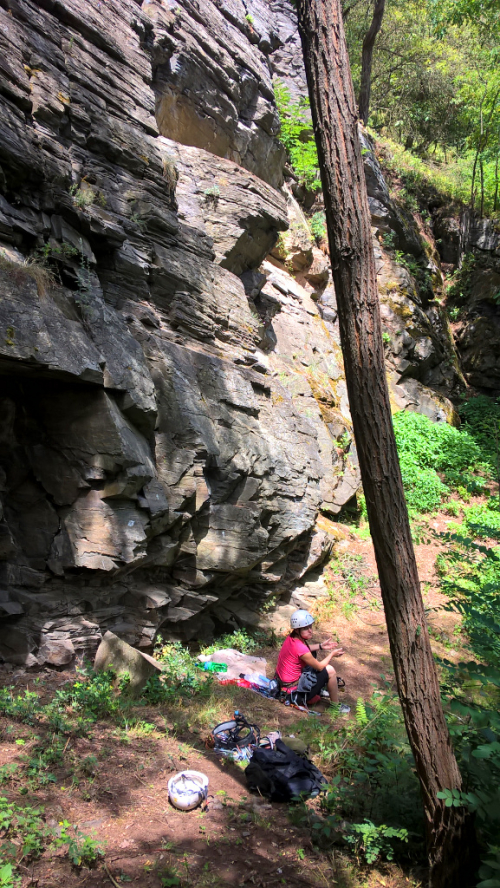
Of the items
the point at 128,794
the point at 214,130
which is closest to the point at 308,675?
the point at 128,794

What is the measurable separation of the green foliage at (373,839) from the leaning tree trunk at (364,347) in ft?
1.78

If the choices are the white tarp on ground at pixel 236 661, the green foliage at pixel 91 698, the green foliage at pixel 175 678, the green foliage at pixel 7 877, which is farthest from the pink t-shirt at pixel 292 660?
the green foliage at pixel 7 877

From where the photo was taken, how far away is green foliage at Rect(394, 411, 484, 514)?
1288 cm

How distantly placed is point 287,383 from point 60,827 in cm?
925

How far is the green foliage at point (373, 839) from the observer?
310 centimetres

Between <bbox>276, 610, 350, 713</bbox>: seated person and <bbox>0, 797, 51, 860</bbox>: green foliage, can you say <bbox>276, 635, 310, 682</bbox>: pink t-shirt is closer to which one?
<bbox>276, 610, 350, 713</bbox>: seated person

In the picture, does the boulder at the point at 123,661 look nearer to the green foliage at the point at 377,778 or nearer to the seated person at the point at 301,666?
the seated person at the point at 301,666

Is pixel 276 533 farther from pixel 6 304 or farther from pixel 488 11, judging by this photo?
pixel 488 11

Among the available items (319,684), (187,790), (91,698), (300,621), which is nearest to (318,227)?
(300,621)

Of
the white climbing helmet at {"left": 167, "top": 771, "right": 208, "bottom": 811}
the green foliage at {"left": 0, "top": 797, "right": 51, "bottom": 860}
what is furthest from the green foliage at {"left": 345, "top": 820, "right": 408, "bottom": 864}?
the green foliage at {"left": 0, "top": 797, "right": 51, "bottom": 860}

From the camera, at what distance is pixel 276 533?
8.30 meters

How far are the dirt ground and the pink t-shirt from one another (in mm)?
640

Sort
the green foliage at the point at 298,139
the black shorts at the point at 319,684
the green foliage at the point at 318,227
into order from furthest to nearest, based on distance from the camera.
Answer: the green foliage at the point at 298,139, the green foliage at the point at 318,227, the black shorts at the point at 319,684

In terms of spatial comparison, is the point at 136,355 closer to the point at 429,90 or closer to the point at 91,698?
the point at 91,698
